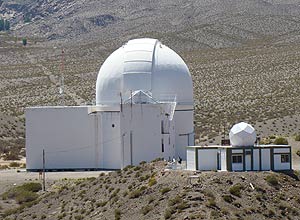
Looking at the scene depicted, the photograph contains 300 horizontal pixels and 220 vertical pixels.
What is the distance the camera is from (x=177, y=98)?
1826 inches

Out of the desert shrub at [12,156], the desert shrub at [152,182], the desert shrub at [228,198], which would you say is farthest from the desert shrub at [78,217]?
the desert shrub at [12,156]

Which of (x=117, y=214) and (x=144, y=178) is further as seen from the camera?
(x=144, y=178)

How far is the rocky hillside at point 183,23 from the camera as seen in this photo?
130 meters

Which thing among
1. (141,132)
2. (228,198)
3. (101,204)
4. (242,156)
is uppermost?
(141,132)

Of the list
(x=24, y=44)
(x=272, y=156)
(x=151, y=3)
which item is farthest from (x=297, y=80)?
(x=151, y=3)

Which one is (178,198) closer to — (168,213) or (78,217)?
(168,213)

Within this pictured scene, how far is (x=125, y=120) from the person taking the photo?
44.0m

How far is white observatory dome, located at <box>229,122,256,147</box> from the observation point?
3441cm

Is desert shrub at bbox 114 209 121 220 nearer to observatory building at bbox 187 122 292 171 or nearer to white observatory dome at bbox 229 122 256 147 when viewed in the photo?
observatory building at bbox 187 122 292 171

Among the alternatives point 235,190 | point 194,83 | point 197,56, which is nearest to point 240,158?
point 235,190

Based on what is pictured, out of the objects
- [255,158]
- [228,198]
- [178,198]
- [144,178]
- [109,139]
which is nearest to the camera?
[228,198]

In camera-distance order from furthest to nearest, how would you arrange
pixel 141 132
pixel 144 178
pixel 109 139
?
pixel 109 139
pixel 141 132
pixel 144 178

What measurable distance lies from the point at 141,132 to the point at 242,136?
10.2m

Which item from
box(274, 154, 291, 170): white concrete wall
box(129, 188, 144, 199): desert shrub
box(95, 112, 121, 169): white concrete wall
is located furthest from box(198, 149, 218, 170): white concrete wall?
box(95, 112, 121, 169): white concrete wall
